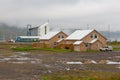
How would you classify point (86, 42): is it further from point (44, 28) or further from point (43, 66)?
point (44, 28)

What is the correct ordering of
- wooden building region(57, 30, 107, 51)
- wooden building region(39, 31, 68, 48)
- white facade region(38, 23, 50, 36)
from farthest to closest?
white facade region(38, 23, 50, 36) < wooden building region(39, 31, 68, 48) < wooden building region(57, 30, 107, 51)

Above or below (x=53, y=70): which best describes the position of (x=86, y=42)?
above

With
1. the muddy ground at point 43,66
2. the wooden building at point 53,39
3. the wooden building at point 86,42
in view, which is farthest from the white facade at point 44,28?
the muddy ground at point 43,66

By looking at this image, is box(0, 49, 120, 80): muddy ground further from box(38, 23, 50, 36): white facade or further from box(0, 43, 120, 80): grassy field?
box(38, 23, 50, 36): white facade

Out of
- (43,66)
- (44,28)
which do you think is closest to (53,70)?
(43,66)

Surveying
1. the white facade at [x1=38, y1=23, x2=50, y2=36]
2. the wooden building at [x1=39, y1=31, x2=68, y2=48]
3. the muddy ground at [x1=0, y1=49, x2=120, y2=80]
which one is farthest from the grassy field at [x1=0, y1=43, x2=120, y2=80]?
the white facade at [x1=38, y1=23, x2=50, y2=36]

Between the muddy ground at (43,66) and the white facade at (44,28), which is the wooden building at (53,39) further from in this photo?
the white facade at (44,28)

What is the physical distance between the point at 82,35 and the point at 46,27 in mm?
49526

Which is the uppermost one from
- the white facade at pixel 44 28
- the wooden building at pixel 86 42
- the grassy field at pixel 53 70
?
the white facade at pixel 44 28

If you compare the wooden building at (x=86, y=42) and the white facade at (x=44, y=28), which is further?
the white facade at (x=44, y=28)

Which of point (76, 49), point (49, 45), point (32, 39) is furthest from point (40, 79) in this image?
point (32, 39)

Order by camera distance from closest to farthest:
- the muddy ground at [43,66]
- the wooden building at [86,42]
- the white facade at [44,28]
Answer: the muddy ground at [43,66]
the wooden building at [86,42]
the white facade at [44,28]

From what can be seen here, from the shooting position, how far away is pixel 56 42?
246ft

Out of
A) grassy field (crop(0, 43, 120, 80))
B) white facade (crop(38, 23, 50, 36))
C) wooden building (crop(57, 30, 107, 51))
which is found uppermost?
white facade (crop(38, 23, 50, 36))
